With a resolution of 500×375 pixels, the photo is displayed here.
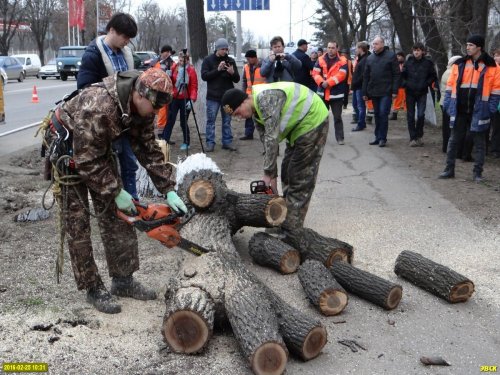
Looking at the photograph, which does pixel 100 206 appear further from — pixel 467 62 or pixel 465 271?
pixel 467 62

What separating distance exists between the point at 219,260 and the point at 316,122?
2029 millimetres

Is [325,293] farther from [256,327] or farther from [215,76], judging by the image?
[215,76]

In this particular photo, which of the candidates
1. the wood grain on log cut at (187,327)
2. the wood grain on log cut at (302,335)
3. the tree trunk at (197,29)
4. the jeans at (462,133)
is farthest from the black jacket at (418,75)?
the wood grain on log cut at (187,327)

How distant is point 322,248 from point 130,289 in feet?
5.90

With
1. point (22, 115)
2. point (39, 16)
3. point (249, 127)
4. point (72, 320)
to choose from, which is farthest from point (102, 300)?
point (39, 16)

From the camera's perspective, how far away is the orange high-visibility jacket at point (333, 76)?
1165cm

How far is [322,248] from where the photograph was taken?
17.0ft

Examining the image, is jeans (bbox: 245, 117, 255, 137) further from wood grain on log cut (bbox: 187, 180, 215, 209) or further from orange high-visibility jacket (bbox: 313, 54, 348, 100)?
wood grain on log cut (bbox: 187, 180, 215, 209)

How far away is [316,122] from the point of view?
558 centimetres

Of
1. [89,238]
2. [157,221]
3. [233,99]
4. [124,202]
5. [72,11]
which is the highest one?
[72,11]

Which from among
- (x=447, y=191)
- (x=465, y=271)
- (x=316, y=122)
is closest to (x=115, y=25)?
(x=316, y=122)

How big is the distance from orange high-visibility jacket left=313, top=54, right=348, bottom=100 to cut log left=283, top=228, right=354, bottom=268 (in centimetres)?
689

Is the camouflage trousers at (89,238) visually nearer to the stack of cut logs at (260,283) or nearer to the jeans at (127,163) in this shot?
the stack of cut logs at (260,283)

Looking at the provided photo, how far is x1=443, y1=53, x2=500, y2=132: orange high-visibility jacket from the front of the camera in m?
7.98
